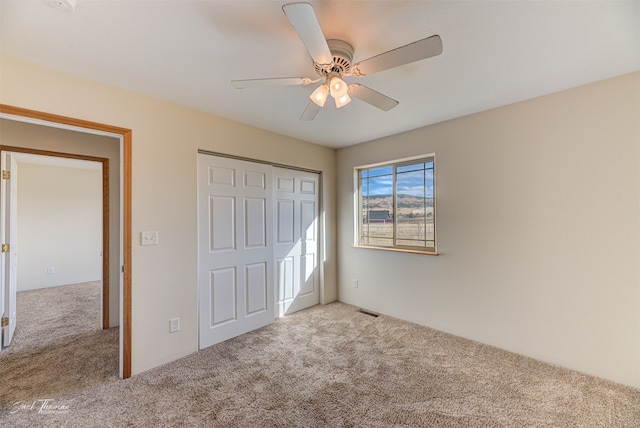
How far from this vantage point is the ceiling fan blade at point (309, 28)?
103 centimetres

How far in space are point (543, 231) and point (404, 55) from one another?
206 cm

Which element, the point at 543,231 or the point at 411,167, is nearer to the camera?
the point at 543,231

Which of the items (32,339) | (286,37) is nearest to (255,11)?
(286,37)

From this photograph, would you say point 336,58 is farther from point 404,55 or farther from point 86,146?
point 86,146

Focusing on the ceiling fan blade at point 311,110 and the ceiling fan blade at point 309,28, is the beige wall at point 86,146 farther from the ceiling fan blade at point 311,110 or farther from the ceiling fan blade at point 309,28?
the ceiling fan blade at point 309,28

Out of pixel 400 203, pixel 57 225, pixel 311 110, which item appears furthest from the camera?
pixel 57 225

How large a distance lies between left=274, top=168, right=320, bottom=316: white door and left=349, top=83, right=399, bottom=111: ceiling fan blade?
1.89 meters

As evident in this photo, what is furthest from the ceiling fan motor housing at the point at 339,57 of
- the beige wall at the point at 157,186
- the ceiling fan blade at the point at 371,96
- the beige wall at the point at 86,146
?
the beige wall at the point at 86,146

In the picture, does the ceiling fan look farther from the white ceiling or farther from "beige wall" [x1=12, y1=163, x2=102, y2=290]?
"beige wall" [x1=12, y1=163, x2=102, y2=290]

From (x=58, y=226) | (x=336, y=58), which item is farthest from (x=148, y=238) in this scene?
(x=58, y=226)

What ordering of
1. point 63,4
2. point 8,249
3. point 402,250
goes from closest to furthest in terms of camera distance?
point 63,4, point 8,249, point 402,250

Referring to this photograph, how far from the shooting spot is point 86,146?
3.05 meters

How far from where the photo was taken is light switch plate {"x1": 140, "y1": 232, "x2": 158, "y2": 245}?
7.39 ft

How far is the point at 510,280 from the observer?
249cm
